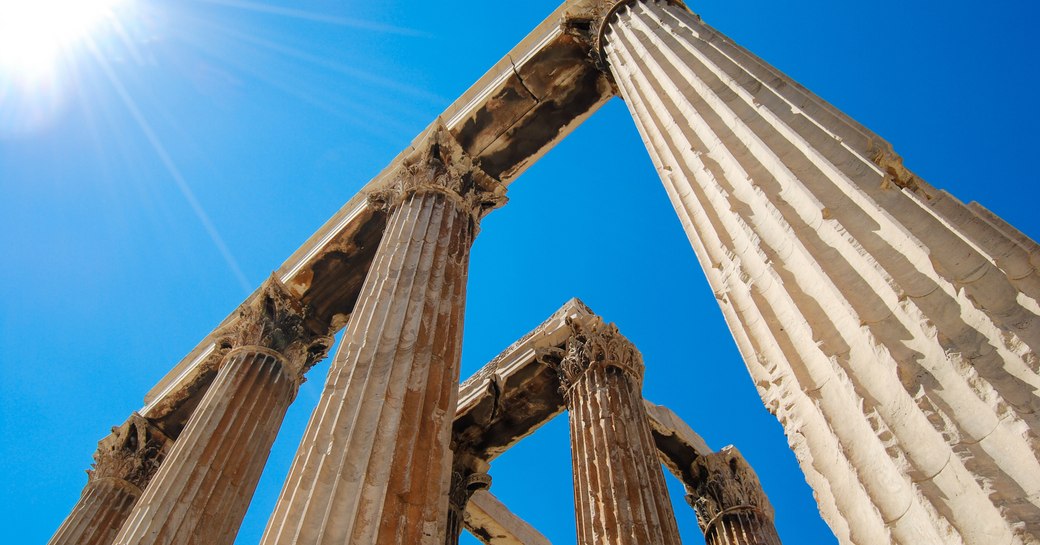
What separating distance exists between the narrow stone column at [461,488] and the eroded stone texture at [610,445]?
12.2ft

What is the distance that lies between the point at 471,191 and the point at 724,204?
7860 millimetres

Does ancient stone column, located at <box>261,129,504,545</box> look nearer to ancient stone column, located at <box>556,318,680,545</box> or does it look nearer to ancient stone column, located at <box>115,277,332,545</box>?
ancient stone column, located at <box>115,277,332,545</box>

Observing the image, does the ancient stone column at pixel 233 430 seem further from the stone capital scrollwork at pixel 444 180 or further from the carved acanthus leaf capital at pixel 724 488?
the carved acanthus leaf capital at pixel 724 488

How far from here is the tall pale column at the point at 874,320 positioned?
2531mm

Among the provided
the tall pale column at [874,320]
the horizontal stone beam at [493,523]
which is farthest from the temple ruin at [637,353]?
the horizontal stone beam at [493,523]

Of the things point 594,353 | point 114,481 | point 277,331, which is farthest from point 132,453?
point 594,353

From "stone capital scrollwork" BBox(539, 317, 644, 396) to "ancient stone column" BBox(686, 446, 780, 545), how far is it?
4508mm

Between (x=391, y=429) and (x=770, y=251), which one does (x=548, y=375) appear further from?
(x=770, y=251)

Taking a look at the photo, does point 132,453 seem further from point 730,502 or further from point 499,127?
point 730,502

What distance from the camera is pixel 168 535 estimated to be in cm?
1013

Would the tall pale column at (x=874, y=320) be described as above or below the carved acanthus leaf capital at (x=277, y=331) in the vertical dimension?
below

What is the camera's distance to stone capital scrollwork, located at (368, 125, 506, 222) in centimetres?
1193

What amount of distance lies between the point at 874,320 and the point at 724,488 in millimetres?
15155

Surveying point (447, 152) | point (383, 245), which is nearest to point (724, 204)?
point (383, 245)
